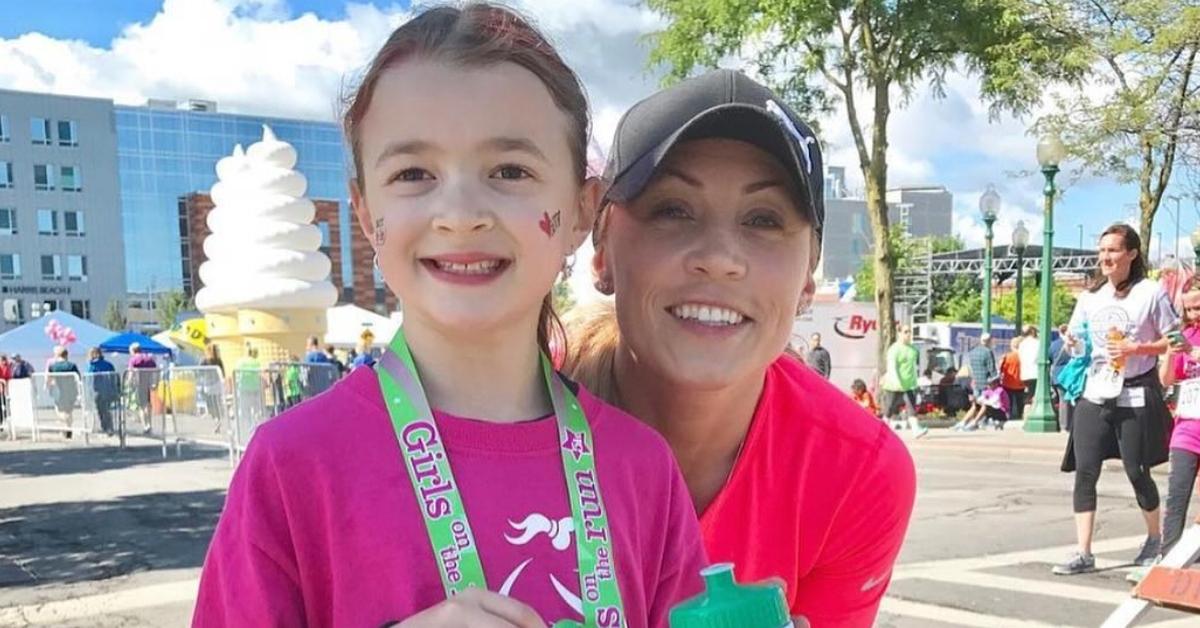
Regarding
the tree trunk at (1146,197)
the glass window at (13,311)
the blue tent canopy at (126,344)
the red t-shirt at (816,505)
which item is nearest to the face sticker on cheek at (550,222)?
the red t-shirt at (816,505)

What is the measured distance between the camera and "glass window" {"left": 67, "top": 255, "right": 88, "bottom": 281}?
210 ft

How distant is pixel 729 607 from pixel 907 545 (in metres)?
6.41

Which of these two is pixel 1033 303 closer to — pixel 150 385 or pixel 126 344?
pixel 126 344

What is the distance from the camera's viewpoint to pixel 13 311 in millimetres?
57781

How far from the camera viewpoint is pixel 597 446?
135cm

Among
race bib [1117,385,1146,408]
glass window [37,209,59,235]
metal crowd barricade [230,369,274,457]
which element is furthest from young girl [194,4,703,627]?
glass window [37,209,59,235]

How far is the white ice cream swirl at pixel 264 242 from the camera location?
57.6 feet

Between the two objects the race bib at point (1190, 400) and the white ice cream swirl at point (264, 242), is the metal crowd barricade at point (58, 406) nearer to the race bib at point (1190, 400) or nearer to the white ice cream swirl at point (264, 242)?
the white ice cream swirl at point (264, 242)

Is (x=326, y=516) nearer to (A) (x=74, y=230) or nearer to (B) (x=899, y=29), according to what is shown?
(B) (x=899, y=29)

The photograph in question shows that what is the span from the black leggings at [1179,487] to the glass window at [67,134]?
225 ft

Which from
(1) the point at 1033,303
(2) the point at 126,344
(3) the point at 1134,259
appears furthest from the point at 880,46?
(1) the point at 1033,303

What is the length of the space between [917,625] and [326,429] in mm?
4487

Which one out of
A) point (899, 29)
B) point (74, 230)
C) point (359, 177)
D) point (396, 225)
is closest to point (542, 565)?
point (396, 225)

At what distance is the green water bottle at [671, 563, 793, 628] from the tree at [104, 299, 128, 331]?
71273 millimetres
